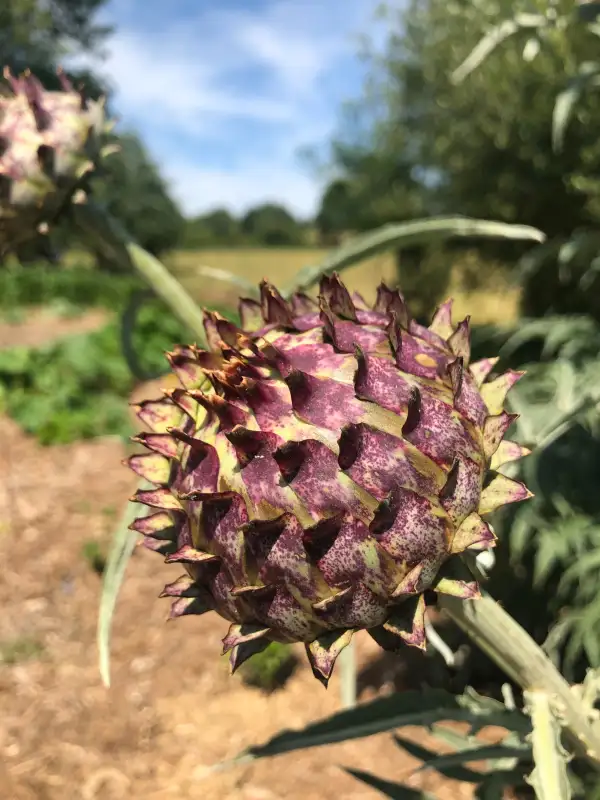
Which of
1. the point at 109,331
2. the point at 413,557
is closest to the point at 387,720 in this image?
the point at 413,557

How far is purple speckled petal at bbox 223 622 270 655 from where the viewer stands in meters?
0.63

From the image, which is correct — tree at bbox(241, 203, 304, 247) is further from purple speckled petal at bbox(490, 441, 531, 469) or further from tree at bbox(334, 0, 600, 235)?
purple speckled petal at bbox(490, 441, 531, 469)

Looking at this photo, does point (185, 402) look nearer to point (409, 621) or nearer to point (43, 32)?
point (409, 621)

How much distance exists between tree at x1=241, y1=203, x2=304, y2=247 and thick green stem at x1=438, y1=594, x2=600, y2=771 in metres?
40.7

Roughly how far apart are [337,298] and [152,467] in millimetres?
237

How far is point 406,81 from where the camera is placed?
5.24 meters

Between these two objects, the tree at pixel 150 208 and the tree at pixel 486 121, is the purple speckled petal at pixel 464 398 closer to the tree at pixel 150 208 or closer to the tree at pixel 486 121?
the tree at pixel 486 121

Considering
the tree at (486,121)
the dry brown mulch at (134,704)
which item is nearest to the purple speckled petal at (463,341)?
the dry brown mulch at (134,704)

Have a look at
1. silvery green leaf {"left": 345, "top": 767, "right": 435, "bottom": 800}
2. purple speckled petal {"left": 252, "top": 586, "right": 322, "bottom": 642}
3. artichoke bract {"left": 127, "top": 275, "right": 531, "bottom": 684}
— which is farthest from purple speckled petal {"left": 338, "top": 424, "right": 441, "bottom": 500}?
silvery green leaf {"left": 345, "top": 767, "right": 435, "bottom": 800}

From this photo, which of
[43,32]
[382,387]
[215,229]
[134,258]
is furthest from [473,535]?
[215,229]

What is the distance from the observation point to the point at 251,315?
2.49ft

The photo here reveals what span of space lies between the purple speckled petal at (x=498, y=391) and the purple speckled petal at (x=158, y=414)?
0.29 m

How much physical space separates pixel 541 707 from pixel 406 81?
204 inches

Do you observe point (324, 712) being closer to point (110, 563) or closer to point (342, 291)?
point (110, 563)
